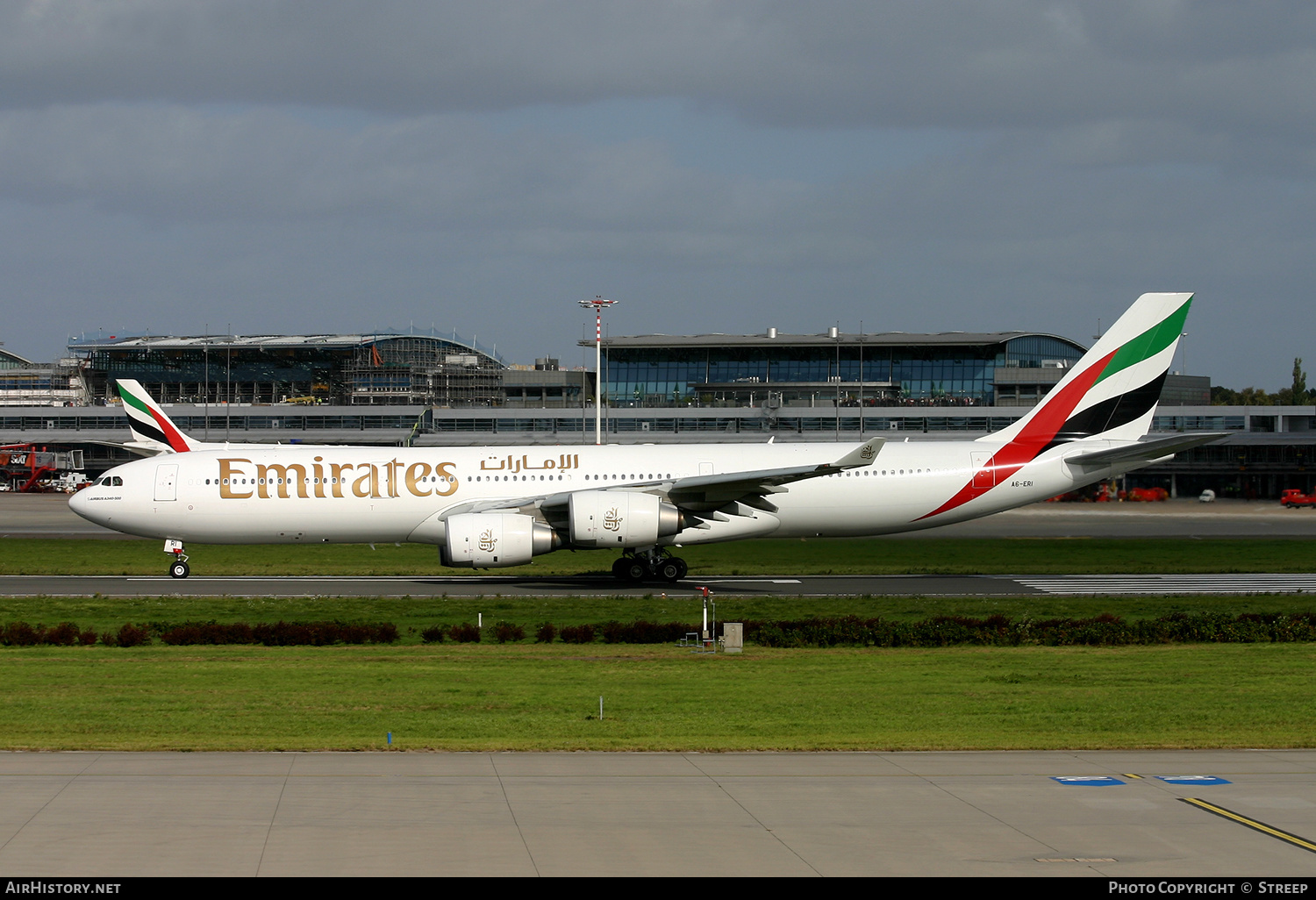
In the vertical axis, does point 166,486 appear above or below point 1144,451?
below

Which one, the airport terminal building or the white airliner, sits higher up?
the airport terminal building

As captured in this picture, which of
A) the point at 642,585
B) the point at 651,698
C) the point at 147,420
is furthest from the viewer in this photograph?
the point at 147,420

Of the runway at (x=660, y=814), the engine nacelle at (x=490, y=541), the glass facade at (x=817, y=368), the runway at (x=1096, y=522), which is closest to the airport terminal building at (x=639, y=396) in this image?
the glass facade at (x=817, y=368)

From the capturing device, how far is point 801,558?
1687 inches

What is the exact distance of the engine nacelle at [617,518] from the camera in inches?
1323

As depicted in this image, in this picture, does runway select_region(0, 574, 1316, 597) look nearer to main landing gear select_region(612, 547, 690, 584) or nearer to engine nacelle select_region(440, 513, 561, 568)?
main landing gear select_region(612, 547, 690, 584)

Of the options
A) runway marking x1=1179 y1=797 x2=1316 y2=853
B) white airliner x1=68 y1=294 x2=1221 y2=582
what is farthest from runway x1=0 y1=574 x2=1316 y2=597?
runway marking x1=1179 y1=797 x2=1316 y2=853

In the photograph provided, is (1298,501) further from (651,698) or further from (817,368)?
(651,698)

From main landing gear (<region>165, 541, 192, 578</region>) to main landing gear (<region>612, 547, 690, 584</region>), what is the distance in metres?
13.5

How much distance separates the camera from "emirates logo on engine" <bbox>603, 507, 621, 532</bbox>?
3362 cm

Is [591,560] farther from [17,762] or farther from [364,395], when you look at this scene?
[364,395]

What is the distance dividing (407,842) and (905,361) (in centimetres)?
10946

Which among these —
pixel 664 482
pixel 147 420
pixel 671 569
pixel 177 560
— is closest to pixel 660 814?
pixel 664 482

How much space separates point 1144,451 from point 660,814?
2866 centimetres
